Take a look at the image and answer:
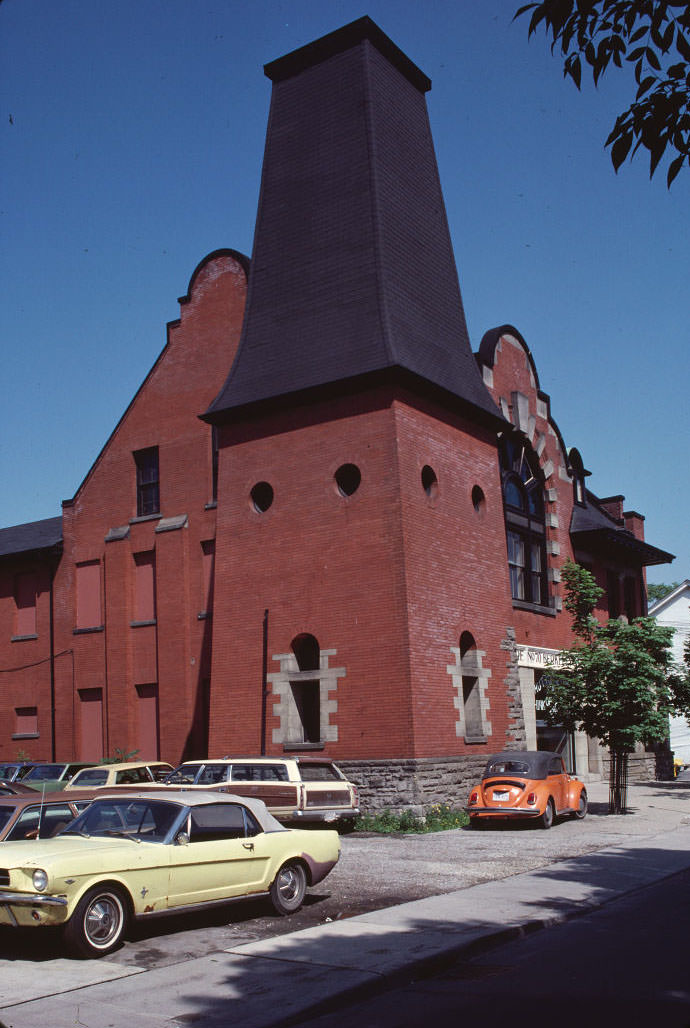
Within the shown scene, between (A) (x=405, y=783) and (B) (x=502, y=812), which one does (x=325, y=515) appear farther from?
(B) (x=502, y=812)

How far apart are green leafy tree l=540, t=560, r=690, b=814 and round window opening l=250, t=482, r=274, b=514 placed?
7673 mm

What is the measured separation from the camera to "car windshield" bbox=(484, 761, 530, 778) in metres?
21.2

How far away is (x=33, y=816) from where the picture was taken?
13.0 meters

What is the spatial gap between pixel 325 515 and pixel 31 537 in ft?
49.7

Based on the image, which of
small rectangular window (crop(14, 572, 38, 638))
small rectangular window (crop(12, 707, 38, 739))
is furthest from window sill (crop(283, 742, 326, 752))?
small rectangular window (crop(14, 572, 38, 638))

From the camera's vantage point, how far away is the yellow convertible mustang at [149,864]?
31.4 feet

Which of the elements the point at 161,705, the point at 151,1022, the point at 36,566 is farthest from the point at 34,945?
the point at 36,566

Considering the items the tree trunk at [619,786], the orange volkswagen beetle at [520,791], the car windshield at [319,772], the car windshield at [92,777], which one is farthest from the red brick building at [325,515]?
the car windshield at [92,777]

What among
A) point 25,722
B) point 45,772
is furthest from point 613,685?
point 25,722

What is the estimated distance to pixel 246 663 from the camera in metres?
25.4

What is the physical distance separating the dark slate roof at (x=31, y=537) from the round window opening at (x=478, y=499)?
13940 mm

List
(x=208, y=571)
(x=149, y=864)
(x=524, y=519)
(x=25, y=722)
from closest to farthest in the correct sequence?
(x=149, y=864) < (x=208, y=571) < (x=524, y=519) < (x=25, y=722)

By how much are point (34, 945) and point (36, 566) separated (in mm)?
24854

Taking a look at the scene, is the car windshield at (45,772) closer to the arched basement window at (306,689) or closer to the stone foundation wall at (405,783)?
the arched basement window at (306,689)
